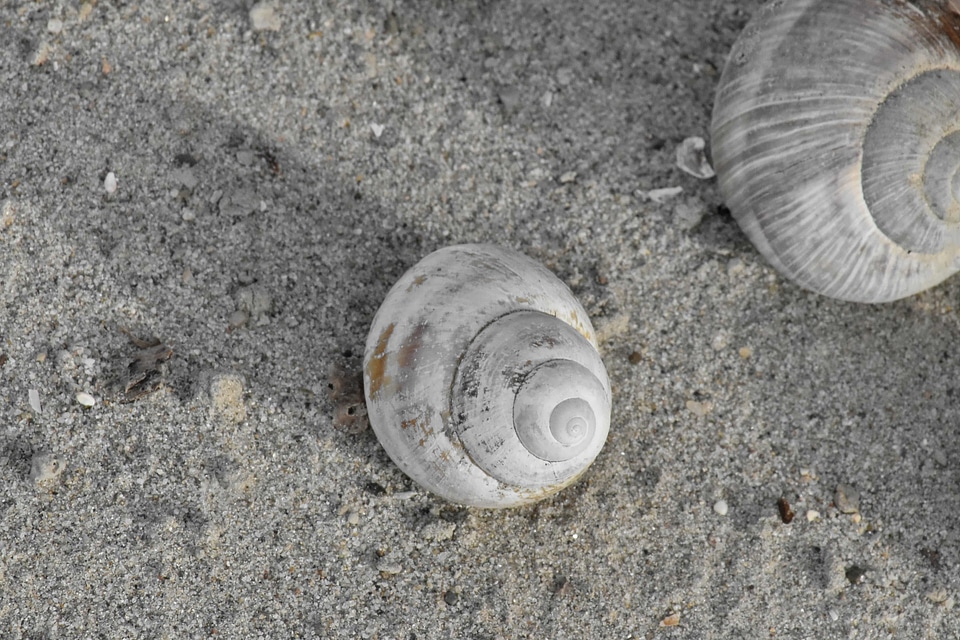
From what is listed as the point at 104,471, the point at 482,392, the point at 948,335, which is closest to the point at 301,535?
the point at 104,471

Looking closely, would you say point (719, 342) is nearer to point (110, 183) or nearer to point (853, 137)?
point (853, 137)

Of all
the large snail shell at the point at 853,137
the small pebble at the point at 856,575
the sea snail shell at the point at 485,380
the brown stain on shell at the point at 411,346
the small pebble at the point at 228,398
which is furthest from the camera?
the small pebble at the point at 856,575

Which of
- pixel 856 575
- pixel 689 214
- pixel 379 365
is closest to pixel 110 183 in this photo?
pixel 379 365

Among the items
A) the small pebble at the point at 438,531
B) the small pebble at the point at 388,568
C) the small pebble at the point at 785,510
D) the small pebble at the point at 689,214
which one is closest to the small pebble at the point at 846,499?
the small pebble at the point at 785,510

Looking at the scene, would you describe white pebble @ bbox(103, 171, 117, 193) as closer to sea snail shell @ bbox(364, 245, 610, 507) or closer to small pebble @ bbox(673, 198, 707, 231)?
sea snail shell @ bbox(364, 245, 610, 507)

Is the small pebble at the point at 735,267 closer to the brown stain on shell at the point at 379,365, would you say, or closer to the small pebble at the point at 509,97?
the small pebble at the point at 509,97

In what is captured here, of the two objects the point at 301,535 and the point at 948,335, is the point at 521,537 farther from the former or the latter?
the point at 948,335
